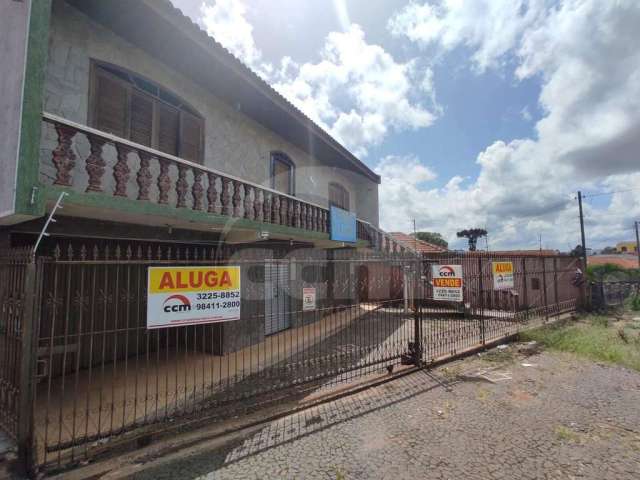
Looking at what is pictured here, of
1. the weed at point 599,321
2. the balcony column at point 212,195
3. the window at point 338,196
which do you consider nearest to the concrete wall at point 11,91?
the balcony column at point 212,195

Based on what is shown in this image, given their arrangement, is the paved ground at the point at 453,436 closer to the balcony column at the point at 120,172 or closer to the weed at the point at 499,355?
the weed at the point at 499,355

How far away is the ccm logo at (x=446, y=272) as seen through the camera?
6484 millimetres

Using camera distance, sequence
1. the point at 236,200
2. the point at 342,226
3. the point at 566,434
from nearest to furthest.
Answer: the point at 566,434
the point at 236,200
the point at 342,226

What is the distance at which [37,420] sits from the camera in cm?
409

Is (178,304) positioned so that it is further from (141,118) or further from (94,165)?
(141,118)

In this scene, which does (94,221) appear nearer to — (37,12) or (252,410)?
(37,12)

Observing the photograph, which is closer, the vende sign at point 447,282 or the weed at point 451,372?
the weed at point 451,372

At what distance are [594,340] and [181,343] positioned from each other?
32.8 ft

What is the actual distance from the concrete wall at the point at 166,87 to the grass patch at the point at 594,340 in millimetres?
7597

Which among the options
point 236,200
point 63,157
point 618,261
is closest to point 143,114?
point 236,200

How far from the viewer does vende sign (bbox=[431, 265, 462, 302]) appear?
252 inches

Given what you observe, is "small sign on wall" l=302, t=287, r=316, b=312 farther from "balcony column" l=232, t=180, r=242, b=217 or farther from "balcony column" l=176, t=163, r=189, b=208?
"balcony column" l=176, t=163, r=189, b=208

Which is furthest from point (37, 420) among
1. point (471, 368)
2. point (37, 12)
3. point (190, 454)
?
point (471, 368)

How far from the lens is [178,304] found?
3838 millimetres
